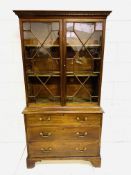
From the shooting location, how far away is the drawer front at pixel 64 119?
182 cm

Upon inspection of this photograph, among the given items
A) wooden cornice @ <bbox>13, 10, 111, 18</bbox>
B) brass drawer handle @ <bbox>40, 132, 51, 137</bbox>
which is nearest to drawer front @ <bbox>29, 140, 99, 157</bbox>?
brass drawer handle @ <bbox>40, 132, 51, 137</bbox>

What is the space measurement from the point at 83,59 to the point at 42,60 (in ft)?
1.54

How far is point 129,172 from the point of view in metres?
1.89

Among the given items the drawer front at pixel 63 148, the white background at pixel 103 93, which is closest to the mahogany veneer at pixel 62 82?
the drawer front at pixel 63 148

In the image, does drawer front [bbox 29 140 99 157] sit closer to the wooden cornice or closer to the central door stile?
the central door stile

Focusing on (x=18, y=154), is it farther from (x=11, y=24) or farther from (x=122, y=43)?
(x=122, y=43)

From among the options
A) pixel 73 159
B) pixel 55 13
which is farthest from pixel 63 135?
pixel 55 13

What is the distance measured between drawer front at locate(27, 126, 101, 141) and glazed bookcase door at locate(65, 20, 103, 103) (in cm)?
33

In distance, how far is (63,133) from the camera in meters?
1.87

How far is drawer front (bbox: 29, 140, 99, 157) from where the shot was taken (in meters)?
1.90

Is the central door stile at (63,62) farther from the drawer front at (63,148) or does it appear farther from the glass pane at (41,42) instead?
the drawer front at (63,148)

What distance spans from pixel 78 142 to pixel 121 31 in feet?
4.71

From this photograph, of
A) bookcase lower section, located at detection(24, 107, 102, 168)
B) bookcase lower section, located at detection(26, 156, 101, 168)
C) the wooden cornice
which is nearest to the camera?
the wooden cornice

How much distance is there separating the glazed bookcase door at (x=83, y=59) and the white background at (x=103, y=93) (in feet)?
1.02
